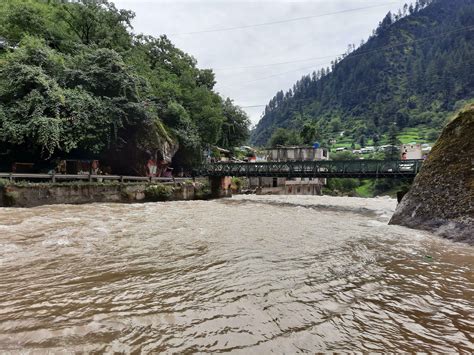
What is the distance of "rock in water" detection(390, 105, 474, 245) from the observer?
873 centimetres

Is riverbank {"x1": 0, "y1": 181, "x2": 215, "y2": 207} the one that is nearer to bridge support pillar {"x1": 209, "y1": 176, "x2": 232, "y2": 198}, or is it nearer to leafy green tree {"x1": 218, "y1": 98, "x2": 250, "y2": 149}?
bridge support pillar {"x1": 209, "y1": 176, "x2": 232, "y2": 198}

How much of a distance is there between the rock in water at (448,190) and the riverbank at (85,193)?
1516 cm

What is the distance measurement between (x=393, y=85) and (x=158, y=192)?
13402 centimetres

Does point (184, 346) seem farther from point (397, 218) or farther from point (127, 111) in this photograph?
point (127, 111)

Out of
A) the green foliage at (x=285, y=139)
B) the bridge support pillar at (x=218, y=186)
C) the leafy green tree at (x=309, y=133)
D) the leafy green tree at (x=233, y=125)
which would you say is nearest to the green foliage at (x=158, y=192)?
the bridge support pillar at (x=218, y=186)

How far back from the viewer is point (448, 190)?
9.58 m

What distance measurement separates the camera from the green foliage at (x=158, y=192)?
1962cm

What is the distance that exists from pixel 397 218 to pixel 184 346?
11093mm

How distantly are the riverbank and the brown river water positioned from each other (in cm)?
723

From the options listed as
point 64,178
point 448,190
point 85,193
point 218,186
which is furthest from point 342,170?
point 64,178

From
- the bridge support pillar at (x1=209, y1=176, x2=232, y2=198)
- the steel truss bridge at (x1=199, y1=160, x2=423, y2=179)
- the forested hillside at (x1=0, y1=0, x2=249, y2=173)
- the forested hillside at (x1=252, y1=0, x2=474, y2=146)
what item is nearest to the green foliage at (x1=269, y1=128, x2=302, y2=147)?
the forested hillside at (x1=252, y1=0, x2=474, y2=146)

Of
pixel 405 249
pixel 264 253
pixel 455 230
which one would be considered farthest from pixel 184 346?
pixel 455 230

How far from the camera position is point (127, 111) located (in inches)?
751

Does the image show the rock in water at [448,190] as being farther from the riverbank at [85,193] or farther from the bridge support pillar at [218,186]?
the bridge support pillar at [218,186]
